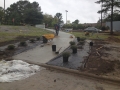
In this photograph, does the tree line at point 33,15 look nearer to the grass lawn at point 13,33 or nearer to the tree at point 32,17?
the tree at point 32,17

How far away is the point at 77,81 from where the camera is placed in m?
5.60

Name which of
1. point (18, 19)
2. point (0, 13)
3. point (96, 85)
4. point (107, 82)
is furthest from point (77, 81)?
point (18, 19)

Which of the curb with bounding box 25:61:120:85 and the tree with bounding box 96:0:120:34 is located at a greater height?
the tree with bounding box 96:0:120:34

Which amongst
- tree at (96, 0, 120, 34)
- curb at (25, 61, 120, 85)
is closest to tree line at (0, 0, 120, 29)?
tree at (96, 0, 120, 34)

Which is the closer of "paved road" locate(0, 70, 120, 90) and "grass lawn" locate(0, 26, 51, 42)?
"paved road" locate(0, 70, 120, 90)

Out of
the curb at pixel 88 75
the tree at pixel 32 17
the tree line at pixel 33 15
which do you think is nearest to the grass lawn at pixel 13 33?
the tree line at pixel 33 15

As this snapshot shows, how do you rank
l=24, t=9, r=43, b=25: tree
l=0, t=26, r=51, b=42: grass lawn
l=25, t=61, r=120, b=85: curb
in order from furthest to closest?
l=24, t=9, r=43, b=25: tree < l=0, t=26, r=51, b=42: grass lawn < l=25, t=61, r=120, b=85: curb

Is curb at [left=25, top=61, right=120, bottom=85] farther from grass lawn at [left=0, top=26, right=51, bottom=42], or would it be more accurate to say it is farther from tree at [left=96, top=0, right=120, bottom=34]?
tree at [left=96, top=0, right=120, bottom=34]

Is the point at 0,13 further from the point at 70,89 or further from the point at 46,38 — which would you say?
the point at 70,89

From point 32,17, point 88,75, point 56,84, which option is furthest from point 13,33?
point 32,17

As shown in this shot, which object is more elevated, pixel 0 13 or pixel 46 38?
pixel 0 13

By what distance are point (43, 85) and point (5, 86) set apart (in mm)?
1288

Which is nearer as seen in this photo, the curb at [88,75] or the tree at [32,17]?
the curb at [88,75]

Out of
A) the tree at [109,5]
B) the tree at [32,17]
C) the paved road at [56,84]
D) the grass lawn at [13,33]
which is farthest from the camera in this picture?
the tree at [32,17]
